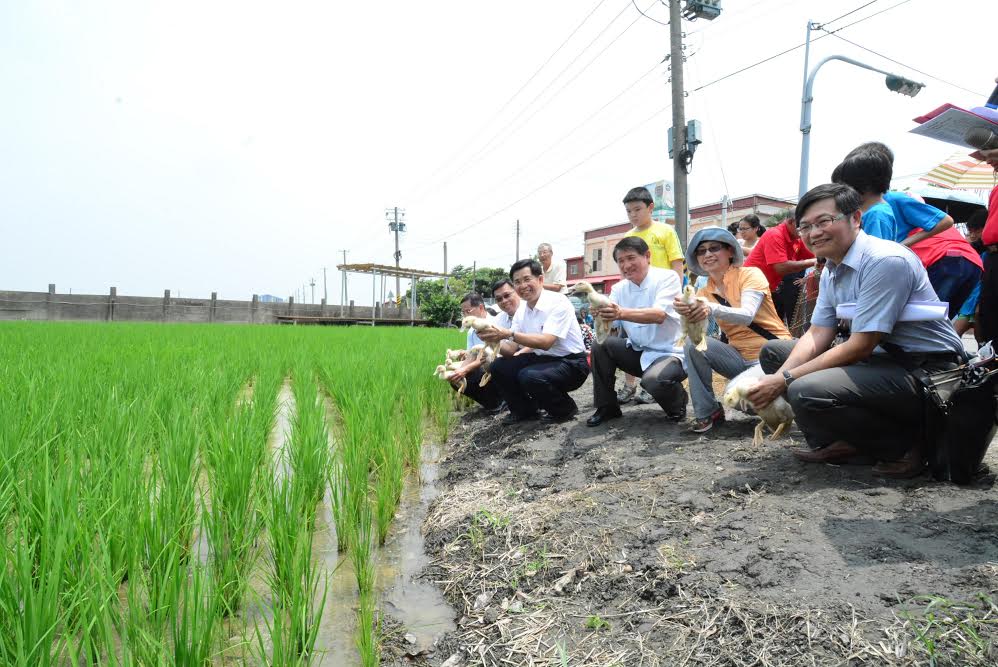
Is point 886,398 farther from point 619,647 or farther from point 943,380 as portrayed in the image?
point 619,647

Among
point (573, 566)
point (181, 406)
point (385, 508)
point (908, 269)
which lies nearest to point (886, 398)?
point (908, 269)

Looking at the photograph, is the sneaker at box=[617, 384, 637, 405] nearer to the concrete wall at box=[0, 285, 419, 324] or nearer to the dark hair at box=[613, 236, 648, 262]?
the dark hair at box=[613, 236, 648, 262]

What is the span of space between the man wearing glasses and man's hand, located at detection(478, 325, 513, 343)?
1.58 meters

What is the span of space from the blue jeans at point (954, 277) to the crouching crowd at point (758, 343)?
22.2 inches

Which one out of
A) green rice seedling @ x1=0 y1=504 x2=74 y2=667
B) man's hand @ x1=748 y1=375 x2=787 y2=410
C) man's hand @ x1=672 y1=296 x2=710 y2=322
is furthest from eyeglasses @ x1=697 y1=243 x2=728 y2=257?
green rice seedling @ x1=0 y1=504 x2=74 y2=667

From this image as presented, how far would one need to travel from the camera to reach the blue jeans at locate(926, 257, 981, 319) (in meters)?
2.35

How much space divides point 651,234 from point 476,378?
4.99ft

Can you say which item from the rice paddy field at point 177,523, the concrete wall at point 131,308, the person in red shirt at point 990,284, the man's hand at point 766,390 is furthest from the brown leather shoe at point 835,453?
the concrete wall at point 131,308

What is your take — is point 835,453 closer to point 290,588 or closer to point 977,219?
point 290,588

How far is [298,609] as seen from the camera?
118 cm

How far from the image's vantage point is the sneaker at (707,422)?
9.17 feet

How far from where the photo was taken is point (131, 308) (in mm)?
19281

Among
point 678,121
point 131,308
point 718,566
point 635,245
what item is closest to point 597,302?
point 635,245

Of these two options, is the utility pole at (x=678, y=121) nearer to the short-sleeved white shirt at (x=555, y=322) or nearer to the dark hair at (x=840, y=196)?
the short-sleeved white shirt at (x=555, y=322)
